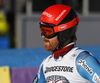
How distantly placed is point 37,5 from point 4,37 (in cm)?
166

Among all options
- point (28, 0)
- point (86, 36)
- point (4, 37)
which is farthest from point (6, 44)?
point (86, 36)

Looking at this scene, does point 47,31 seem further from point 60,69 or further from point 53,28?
point 60,69

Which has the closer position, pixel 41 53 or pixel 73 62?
pixel 73 62

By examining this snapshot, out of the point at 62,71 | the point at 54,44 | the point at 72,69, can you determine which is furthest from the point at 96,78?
the point at 54,44

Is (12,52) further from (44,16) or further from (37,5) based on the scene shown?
(37,5)

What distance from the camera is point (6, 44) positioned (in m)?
9.09

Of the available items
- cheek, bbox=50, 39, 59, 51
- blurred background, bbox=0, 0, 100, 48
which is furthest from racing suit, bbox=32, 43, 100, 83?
blurred background, bbox=0, 0, 100, 48

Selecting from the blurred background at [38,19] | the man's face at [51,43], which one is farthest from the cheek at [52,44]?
the blurred background at [38,19]

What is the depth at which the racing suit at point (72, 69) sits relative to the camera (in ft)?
7.57

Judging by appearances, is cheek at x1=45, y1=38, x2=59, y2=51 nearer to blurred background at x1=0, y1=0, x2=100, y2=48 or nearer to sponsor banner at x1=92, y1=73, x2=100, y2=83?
sponsor banner at x1=92, y1=73, x2=100, y2=83

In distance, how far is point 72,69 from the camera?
2.45 meters

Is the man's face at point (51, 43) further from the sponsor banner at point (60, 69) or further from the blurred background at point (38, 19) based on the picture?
the blurred background at point (38, 19)

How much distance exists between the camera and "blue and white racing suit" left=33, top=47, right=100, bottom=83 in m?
2.31

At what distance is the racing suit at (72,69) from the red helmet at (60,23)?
0.16m
